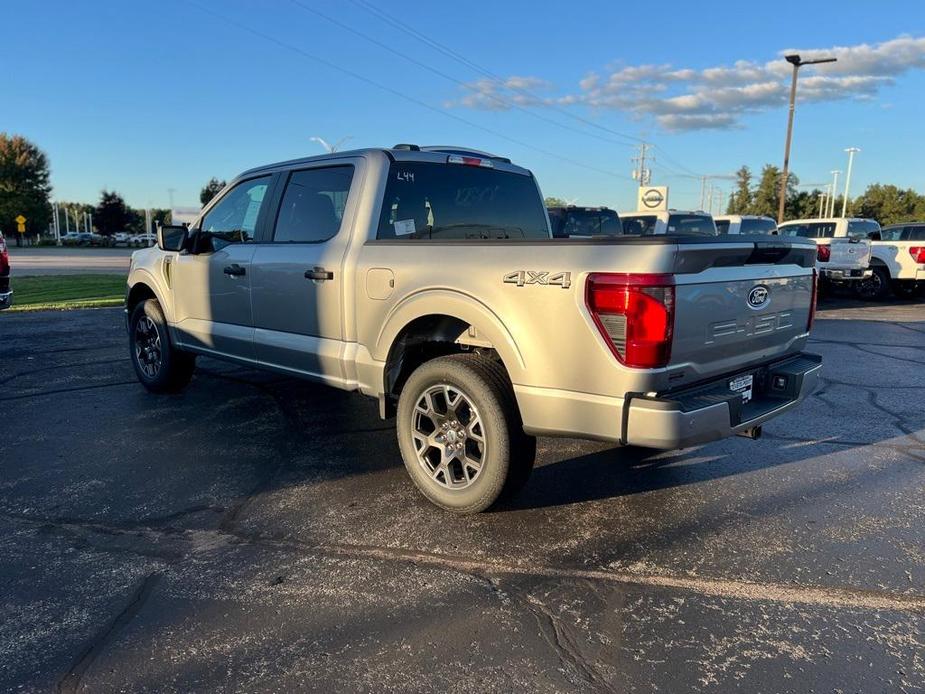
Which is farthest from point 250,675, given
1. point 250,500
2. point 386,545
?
point 250,500

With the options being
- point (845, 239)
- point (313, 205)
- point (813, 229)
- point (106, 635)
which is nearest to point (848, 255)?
point (845, 239)

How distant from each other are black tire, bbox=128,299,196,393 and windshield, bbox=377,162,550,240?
287cm

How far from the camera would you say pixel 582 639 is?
268 cm

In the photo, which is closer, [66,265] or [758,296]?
[758,296]

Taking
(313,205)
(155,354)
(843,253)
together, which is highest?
(313,205)

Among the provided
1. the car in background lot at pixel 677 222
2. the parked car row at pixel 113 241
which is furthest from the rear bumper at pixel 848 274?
the parked car row at pixel 113 241

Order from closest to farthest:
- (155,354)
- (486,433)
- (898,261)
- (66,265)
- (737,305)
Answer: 1. (737,305)
2. (486,433)
3. (155,354)
4. (898,261)
5. (66,265)

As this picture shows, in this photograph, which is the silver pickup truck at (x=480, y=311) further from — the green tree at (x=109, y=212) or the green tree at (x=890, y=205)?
the green tree at (x=109, y=212)

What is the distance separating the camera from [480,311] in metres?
3.54

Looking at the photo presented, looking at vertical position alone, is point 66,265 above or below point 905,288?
below

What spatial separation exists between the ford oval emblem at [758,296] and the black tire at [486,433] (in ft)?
4.38

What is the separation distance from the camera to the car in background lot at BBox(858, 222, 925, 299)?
15602 mm

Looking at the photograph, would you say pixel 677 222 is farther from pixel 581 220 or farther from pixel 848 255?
pixel 848 255

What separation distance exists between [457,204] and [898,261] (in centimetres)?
1518
